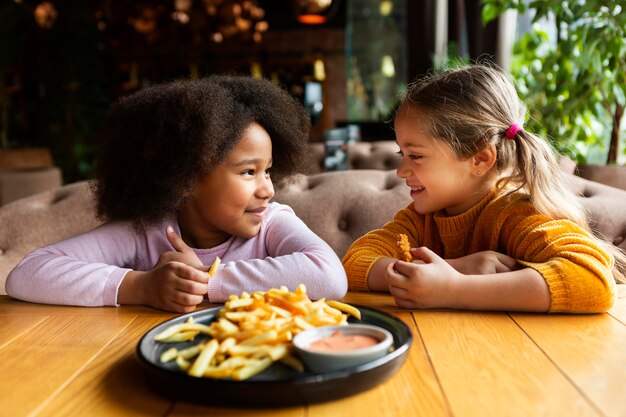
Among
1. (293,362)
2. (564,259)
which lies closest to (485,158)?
(564,259)

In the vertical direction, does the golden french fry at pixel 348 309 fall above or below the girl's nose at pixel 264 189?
below

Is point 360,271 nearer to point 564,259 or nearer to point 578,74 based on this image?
point 564,259

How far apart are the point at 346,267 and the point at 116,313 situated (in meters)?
0.53

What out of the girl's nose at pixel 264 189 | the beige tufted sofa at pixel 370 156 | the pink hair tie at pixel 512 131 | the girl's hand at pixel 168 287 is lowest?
the beige tufted sofa at pixel 370 156

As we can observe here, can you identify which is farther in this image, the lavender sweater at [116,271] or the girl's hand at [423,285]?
the lavender sweater at [116,271]

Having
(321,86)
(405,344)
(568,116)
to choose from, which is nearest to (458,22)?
(568,116)

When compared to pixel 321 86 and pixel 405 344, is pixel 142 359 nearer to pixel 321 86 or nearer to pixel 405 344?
pixel 405 344

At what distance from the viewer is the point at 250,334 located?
923 mm

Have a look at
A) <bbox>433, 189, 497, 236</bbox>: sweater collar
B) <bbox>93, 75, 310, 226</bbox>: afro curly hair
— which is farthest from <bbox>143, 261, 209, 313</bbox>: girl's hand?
<bbox>433, 189, 497, 236</bbox>: sweater collar

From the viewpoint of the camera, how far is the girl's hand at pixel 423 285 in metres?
1.25

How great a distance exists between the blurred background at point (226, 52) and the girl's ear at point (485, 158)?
2146mm

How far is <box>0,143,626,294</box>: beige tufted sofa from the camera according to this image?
1.96 m

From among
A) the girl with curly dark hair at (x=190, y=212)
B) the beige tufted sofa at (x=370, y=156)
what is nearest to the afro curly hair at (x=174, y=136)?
the girl with curly dark hair at (x=190, y=212)

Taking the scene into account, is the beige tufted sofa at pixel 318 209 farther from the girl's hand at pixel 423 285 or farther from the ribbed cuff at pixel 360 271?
the girl's hand at pixel 423 285
